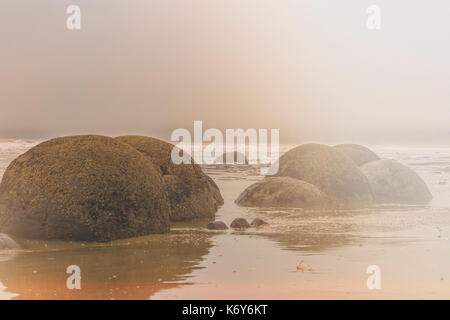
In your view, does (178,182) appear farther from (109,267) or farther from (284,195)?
(109,267)

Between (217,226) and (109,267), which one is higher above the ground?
A: (109,267)

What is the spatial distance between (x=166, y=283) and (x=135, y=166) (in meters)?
5.58

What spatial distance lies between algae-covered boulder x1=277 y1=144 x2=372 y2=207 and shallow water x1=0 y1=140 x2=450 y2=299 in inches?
261

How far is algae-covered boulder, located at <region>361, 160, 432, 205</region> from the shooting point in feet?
82.1

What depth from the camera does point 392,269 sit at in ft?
33.5

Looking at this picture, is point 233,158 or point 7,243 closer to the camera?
point 7,243

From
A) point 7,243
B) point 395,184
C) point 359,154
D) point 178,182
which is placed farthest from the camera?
point 359,154

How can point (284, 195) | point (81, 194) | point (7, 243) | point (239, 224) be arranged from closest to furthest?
point (7, 243)
point (81, 194)
point (239, 224)
point (284, 195)

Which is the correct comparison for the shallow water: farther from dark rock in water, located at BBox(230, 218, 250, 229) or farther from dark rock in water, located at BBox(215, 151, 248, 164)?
dark rock in water, located at BBox(215, 151, 248, 164)

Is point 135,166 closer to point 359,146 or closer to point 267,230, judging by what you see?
point 267,230

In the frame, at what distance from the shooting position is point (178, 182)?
57.4ft

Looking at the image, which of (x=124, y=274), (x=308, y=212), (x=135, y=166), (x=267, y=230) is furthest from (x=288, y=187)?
(x=124, y=274)

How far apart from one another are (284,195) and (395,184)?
22.3 feet

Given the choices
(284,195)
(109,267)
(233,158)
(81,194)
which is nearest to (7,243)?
(81,194)
